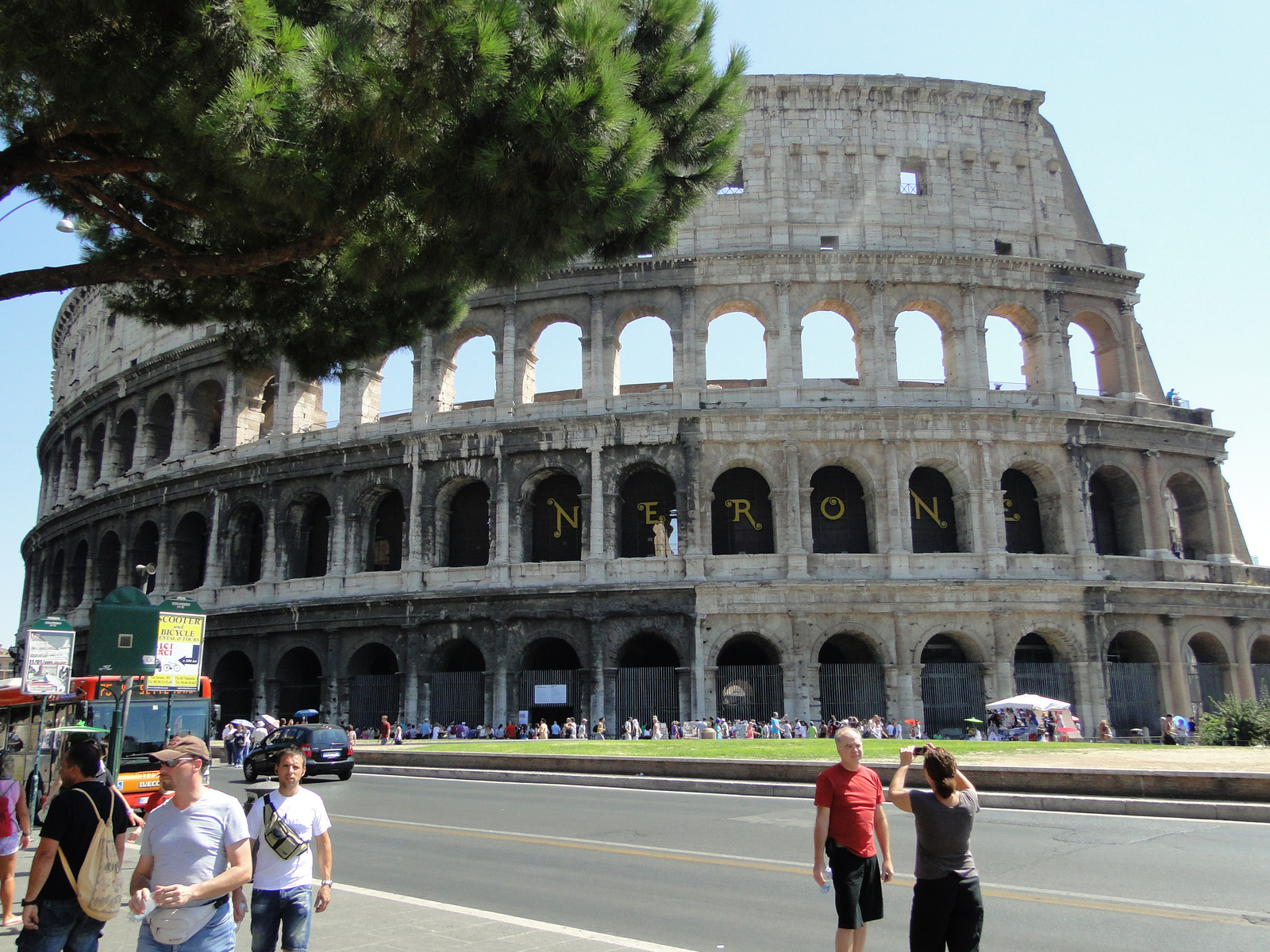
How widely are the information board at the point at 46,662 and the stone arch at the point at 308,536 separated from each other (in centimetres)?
1587

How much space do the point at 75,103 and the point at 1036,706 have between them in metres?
22.0

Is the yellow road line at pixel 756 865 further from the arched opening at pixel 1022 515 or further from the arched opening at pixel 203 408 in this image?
the arched opening at pixel 203 408

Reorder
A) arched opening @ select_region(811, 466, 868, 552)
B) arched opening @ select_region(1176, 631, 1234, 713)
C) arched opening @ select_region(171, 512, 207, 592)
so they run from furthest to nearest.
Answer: arched opening @ select_region(171, 512, 207, 592) < arched opening @ select_region(811, 466, 868, 552) < arched opening @ select_region(1176, 631, 1234, 713)

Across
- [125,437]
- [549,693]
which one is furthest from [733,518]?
[125,437]

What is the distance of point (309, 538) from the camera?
30172 millimetres

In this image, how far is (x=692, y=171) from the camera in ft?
34.3

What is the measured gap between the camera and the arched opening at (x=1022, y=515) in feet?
87.7

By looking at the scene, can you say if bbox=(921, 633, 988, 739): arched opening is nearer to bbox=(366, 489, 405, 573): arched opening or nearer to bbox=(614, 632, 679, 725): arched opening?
bbox=(614, 632, 679, 725): arched opening

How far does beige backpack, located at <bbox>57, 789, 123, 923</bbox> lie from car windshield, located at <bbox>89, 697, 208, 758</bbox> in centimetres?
1161

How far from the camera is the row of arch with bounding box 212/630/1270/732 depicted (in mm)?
24562

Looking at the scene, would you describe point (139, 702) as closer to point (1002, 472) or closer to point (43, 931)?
point (43, 931)

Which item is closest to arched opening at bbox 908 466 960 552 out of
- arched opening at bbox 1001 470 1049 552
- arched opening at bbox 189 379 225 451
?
arched opening at bbox 1001 470 1049 552

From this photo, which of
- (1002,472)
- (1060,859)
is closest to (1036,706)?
(1002,472)

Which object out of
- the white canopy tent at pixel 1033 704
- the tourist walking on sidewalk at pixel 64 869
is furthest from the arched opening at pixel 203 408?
the tourist walking on sidewalk at pixel 64 869
